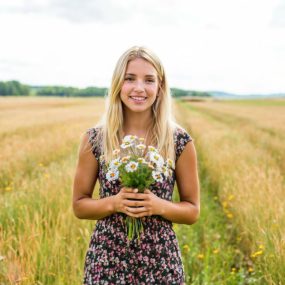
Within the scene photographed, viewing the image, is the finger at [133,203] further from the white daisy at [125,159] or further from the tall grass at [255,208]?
the tall grass at [255,208]

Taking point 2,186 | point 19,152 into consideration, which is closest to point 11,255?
point 2,186

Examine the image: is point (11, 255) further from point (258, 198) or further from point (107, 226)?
point (258, 198)

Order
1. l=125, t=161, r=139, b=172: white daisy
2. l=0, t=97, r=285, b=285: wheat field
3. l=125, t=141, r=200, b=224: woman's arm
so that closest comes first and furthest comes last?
l=125, t=161, r=139, b=172: white daisy → l=125, t=141, r=200, b=224: woman's arm → l=0, t=97, r=285, b=285: wheat field

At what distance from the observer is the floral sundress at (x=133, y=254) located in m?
2.16

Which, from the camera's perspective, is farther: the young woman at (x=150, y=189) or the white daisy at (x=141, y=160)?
the young woman at (x=150, y=189)

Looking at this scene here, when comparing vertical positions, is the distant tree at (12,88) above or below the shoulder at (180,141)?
below

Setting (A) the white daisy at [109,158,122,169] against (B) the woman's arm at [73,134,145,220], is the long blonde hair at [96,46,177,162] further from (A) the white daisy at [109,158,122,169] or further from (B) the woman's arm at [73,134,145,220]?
(A) the white daisy at [109,158,122,169]

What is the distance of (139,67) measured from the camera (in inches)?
90.7

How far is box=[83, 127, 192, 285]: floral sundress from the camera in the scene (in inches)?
85.0

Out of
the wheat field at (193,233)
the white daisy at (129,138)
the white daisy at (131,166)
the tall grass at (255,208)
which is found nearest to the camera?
the white daisy at (131,166)

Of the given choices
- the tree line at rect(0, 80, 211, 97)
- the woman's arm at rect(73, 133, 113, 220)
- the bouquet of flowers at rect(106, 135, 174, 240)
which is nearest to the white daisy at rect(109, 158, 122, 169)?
the bouquet of flowers at rect(106, 135, 174, 240)

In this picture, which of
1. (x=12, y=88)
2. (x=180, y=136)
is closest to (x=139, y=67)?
(x=180, y=136)

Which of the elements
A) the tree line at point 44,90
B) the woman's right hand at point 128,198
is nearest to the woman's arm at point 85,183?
the woman's right hand at point 128,198

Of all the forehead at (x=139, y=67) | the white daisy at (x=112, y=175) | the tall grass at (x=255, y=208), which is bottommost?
the tall grass at (x=255, y=208)
